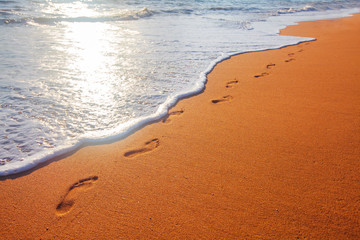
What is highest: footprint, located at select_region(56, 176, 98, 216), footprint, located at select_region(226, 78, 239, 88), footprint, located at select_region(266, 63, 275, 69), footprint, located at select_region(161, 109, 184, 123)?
footprint, located at select_region(266, 63, 275, 69)

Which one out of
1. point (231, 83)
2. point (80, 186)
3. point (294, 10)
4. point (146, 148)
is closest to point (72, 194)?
point (80, 186)

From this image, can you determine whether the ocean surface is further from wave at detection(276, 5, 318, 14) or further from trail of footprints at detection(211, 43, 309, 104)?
wave at detection(276, 5, 318, 14)

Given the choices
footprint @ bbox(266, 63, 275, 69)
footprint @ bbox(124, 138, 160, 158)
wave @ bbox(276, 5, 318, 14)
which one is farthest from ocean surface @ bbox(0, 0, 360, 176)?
wave @ bbox(276, 5, 318, 14)

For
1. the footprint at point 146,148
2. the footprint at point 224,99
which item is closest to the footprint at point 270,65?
the footprint at point 224,99

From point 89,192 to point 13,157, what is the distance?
88cm

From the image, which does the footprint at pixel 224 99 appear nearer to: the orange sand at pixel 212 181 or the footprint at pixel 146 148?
the orange sand at pixel 212 181

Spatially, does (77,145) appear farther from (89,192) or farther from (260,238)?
(260,238)

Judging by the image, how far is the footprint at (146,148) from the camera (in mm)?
2082

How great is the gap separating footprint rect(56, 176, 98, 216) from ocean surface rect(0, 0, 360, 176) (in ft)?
1.61

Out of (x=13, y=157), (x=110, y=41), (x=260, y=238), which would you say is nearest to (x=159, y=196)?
(x=260, y=238)

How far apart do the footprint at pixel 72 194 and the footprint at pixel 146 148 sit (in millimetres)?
367

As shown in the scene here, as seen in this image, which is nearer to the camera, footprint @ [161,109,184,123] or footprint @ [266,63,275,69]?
footprint @ [161,109,184,123]

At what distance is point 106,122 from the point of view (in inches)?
99.0

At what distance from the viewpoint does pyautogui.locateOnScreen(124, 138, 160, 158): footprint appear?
2.08 metres
